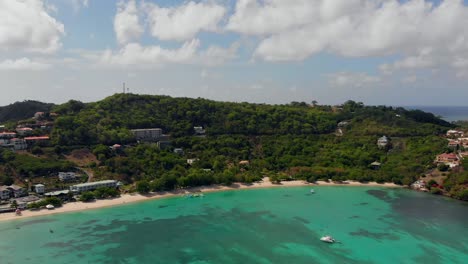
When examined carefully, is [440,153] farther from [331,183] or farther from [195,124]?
[195,124]

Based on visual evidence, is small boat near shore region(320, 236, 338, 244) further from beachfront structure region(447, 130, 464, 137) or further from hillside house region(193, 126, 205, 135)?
beachfront structure region(447, 130, 464, 137)

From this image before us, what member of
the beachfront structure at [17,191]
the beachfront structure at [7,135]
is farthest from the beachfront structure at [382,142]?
the beachfront structure at [7,135]

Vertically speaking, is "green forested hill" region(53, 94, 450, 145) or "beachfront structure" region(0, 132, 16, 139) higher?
"green forested hill" region(53, 94, 450, 145)

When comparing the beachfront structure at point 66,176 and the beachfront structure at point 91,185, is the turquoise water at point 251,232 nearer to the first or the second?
the beachfront structure at point 91,185

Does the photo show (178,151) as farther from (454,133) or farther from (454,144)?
(454,133)

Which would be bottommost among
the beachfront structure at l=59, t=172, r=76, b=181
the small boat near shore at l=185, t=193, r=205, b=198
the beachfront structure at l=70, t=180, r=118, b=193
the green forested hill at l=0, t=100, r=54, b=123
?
the small boat near shore at l=185, t=193, r=205, b=198

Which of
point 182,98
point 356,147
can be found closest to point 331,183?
point 356,147

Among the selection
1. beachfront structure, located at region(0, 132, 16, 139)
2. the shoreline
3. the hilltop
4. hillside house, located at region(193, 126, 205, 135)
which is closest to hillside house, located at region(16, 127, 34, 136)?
beachfront structure, located at region(0, 132, 16, 139)
